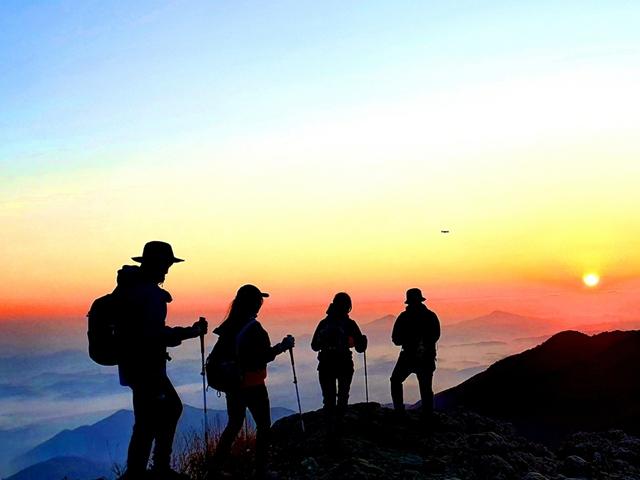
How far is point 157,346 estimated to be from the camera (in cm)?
722

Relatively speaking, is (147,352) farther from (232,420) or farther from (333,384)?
(333,384)

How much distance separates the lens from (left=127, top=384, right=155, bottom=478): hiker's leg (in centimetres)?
719

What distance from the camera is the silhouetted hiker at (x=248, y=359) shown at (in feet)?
27.7

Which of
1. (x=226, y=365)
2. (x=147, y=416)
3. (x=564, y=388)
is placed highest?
(x=226, y=365)

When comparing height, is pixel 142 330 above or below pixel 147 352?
above

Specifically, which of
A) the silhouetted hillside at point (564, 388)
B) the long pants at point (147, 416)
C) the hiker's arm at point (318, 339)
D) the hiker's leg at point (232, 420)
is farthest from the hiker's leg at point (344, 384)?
the silhouetted hillside at point (564, 388)

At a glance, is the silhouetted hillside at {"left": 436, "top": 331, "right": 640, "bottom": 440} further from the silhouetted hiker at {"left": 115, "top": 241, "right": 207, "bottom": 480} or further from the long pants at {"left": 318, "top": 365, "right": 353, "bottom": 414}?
the silhouetted hiker at {"left": 115, "top": 241, "right": 207, "bottom": 480}

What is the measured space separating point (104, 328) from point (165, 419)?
1082mm

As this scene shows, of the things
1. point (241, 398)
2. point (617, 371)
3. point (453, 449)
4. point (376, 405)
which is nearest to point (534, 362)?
point (617, 371)

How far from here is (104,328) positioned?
7.07 metres

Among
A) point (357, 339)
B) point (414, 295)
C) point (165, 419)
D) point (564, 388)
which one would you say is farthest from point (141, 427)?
point (564, 388)

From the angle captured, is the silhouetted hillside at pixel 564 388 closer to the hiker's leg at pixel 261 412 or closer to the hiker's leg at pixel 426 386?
the hiker's leg at pixel 426 386

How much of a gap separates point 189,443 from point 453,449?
4.20 meters

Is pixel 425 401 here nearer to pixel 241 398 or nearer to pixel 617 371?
pixel 241 398
